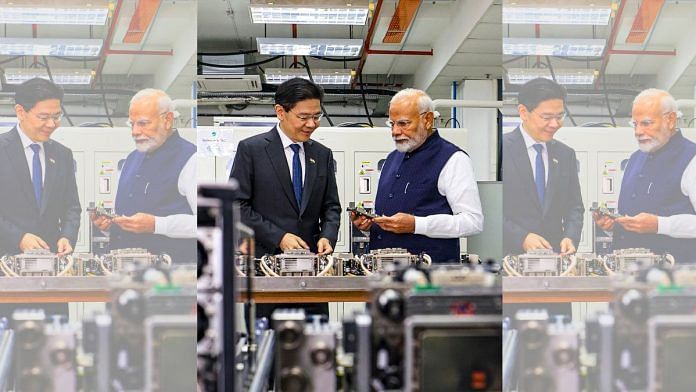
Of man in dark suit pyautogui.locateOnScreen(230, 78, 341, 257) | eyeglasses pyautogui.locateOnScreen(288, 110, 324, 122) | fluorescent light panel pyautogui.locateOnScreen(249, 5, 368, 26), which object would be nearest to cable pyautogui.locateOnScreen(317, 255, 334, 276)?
man in dark suit pyautogui.locateOnScreen(230, 78, 341, 257)

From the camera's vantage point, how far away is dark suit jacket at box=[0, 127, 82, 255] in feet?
7.11

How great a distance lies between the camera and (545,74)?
7.02 ft

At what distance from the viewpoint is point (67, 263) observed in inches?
84.7

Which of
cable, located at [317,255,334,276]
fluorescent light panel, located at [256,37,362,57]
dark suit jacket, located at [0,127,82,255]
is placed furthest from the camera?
fluorescent light panel, located at [256,37,362,57]

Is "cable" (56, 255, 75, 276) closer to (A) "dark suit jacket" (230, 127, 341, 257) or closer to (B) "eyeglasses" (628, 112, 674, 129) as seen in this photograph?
(A) "dark suit jacket" (230, 127, 341, 257)

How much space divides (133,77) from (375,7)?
3351 millimetres

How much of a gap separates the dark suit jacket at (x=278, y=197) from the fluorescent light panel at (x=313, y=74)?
8.63 ft

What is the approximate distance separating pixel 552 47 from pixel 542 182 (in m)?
0.37

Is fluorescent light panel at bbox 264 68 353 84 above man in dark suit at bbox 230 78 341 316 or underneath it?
above

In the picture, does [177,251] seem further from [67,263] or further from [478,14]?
[478,14]

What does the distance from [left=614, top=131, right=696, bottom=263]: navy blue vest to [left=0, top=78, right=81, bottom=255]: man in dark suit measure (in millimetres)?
1536

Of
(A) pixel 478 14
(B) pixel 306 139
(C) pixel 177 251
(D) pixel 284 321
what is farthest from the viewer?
(A) pixel 478 14

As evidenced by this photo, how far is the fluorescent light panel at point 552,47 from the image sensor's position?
7.01ft

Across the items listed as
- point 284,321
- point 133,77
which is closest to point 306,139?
point 284,321
